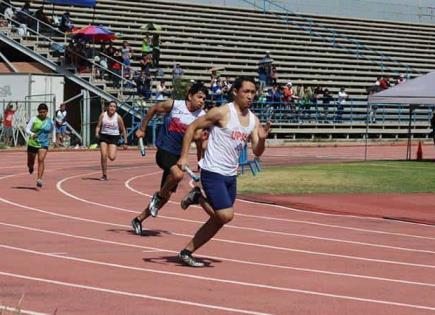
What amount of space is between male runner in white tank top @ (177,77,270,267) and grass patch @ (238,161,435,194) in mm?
10792

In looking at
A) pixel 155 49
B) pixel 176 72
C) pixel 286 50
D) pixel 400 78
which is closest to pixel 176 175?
pixel 176 72

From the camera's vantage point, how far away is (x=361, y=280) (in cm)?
1114

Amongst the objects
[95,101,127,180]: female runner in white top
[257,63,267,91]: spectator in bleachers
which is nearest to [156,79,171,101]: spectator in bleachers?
[257,63,267,91]: spectator in bleachers

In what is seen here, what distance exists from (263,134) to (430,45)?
179 ft

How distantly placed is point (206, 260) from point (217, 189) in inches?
49.1

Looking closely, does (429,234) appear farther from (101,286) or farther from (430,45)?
(430,45)

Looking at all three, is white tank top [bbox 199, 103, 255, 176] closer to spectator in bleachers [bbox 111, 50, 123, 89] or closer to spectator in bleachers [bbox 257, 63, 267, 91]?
spectator in bleachers [bbox 111, 50, 123, 89]

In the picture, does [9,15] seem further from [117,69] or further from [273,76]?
[273,76]

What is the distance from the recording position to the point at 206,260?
12156mm

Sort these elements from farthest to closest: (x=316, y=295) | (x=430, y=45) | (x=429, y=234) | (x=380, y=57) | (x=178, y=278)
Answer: (x=430, y=45), (x=380, y=57), (x=429, y=234), (x=178, y=278), (x=316, y=295)

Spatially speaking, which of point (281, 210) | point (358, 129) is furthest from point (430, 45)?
point (281, 210)

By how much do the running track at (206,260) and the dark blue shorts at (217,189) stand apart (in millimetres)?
695

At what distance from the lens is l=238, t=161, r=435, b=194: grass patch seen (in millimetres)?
23125

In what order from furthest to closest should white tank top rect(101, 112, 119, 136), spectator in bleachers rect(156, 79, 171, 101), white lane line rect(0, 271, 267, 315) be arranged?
spectator in bleachers rect(156, 79, 171, 101), white tank top rect(101, 112, 119, 136), white lane line rect(0, 271, 267, 315)
